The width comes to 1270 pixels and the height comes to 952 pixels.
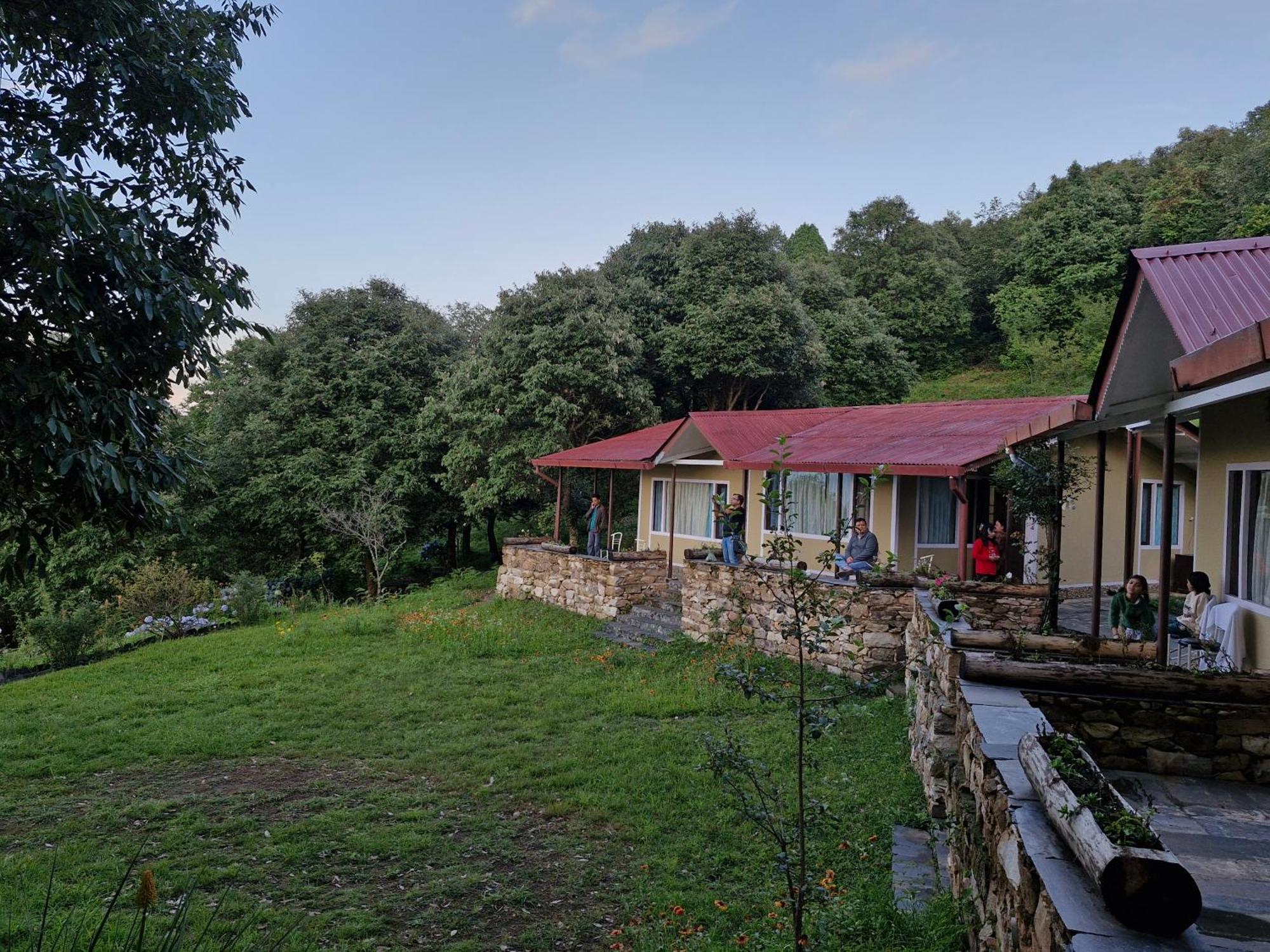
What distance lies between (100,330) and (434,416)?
59.9ft

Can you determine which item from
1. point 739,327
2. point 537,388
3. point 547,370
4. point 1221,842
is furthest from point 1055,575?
point 739,327

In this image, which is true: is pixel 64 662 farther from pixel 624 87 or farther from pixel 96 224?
pixel 624 87

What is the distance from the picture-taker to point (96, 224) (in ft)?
13.8

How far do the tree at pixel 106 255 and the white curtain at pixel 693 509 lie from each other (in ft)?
43.1

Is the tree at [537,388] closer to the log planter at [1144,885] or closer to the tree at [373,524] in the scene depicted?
the tree at [373,524]

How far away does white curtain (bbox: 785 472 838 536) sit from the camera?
1553 centimetres

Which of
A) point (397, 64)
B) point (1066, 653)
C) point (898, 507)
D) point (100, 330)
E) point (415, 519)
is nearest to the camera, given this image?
point (100, 330)

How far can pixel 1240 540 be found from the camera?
688cm

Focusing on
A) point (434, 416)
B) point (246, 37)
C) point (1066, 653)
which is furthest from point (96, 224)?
point (434, 416)

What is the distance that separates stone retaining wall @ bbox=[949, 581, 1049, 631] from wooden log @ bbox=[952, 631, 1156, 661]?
13.2 feet

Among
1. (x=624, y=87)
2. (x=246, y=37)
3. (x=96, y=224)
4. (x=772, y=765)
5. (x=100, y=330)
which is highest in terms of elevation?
(x=624, y=87)

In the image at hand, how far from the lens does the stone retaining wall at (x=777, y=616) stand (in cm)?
1032

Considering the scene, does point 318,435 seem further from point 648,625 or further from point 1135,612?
point 1135,612

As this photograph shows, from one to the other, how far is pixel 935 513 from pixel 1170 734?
34.0 ft
